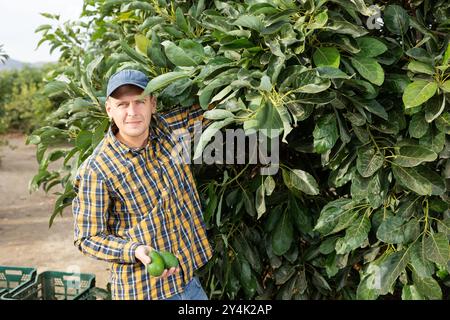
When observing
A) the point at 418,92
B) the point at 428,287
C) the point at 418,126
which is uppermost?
the point at 418,92

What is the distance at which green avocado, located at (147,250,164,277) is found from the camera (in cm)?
159

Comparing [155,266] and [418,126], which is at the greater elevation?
[418,126]

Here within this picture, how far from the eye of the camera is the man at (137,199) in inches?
65.7

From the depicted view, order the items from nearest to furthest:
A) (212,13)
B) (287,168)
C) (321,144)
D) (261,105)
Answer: (261,105) < (321,144) < (212,13) < (287,168)

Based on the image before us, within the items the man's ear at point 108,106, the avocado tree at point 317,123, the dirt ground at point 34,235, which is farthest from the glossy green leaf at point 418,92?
the dirt ground at point 34,235

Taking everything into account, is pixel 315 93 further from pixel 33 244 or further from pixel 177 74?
pixel 33 244

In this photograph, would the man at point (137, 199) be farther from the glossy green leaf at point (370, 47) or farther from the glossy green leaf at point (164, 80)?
the glossy green leaf at point (370, 47)

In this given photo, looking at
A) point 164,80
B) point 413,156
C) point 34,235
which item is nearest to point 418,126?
point 413,156

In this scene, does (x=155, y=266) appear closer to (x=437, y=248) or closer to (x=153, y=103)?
(x=153, y=103)

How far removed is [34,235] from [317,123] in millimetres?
4626

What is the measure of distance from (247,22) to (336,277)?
40.9 inches

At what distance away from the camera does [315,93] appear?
1.50 metres

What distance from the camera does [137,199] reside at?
1.72 meters
